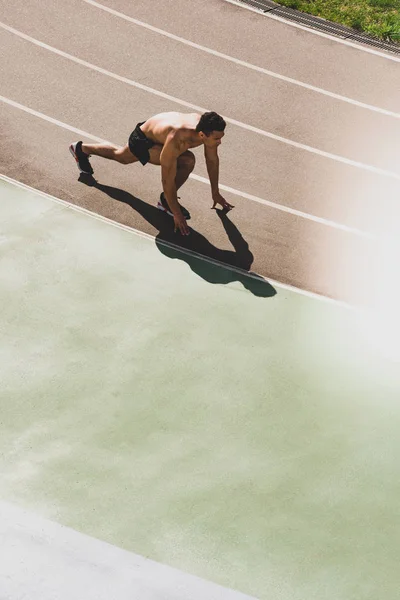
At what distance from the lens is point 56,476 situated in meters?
6.72

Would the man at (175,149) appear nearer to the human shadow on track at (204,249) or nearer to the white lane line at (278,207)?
the human shadow on track at (204,249)

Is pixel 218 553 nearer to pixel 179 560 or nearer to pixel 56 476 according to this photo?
pixel 179 560

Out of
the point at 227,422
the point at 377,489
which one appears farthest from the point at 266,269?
the point at 377,489

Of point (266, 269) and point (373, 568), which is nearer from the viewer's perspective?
point (373, 568)

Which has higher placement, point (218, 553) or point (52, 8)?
point (52, 8)

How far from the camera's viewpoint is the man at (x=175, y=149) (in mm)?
9031

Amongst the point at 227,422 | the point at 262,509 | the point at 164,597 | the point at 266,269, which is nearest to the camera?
the point at 164,597

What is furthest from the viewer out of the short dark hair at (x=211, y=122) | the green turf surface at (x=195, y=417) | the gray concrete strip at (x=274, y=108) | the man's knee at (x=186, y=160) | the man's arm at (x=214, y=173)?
the gray concrete strip at (x=274, y=108)

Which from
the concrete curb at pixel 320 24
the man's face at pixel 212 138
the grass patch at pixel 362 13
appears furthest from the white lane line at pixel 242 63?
the man's face at pixel 212 138

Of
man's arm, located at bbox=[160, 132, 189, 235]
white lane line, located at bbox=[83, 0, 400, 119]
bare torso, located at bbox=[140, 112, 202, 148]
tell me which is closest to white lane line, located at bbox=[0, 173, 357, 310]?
man's arm, located at bbox=[160, 132, 189, 235]

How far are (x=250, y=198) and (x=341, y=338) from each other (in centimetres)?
261

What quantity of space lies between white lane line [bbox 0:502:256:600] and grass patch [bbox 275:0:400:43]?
1091cm

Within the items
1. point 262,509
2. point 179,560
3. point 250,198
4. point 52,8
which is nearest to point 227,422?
point 262,509

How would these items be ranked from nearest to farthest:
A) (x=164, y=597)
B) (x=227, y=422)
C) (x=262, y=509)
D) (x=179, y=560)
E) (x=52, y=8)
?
(x=164, y=597) → (x=179, y=560) → (x=262, y=509) → (x=227, y=422) → (x=52, y=8)
